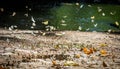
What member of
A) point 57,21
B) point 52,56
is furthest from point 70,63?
point 57,21

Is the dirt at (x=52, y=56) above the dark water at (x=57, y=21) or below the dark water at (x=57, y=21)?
above

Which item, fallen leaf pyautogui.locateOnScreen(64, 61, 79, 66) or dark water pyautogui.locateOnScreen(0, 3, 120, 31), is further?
dark water pyautogui.locateOnScreen(0, 3, 120, 31)

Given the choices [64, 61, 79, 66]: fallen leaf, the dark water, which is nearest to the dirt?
[64, 61, 79, 66]: fallen leaf

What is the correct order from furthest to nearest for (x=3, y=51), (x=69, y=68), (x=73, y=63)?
(x=3, y=51), (x=73, y=63), (x=69, y=68)

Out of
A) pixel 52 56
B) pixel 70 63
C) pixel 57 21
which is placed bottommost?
pixel 57 21

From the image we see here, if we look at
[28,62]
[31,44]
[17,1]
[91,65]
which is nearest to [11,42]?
[31,44]

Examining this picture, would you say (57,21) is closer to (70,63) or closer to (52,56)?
(52,56)

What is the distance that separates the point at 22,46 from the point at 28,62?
3.85 m

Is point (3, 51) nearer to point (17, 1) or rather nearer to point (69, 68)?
point (69, 68)

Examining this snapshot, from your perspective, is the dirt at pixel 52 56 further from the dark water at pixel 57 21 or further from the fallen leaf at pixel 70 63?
the dark water at pixel 57 21

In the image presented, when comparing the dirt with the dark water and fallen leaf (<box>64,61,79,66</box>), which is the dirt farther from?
the dark water

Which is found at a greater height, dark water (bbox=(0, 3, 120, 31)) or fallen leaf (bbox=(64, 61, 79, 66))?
fallen leaf (bbox=(64, 61, 79, 66))

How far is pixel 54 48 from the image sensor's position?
15875mm

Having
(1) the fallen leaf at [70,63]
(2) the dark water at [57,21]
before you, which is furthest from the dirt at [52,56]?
(2) the dark water at [57,21]
